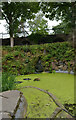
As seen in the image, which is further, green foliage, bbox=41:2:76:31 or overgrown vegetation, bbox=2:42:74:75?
green foliage, bbox=41:2:76:31

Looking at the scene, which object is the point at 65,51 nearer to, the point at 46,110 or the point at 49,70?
the point at 49,70

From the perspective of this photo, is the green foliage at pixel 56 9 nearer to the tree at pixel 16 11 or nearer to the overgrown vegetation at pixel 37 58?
the tree at pixel 16 11

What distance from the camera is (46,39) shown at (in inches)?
376

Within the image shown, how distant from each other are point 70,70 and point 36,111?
5146mm

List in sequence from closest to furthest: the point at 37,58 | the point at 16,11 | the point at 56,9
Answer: the point at 37,58 < the point at 16,11 < the point at 56,9

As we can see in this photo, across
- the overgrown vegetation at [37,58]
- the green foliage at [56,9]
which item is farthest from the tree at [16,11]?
the overgrown vegetation at [37,58]

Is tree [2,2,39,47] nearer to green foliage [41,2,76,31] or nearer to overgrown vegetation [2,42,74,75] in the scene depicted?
green foliage [41,2,76,31]

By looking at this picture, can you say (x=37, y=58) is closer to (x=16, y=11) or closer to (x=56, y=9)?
(x=16, y=11)

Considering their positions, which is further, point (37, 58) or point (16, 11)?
point (16, 11)

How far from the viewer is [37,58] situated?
7266mm

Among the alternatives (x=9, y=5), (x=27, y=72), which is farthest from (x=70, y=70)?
(x=9, y=5)

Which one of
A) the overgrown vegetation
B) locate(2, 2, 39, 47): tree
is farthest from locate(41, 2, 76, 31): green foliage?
the overgrown vegetation

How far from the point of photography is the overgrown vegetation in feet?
22.3

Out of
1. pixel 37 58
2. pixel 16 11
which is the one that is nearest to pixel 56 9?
pixel 16 11
